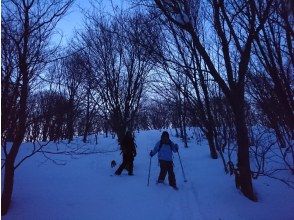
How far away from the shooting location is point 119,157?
17953mm

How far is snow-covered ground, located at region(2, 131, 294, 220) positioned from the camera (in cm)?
802

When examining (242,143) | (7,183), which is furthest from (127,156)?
(7,183)

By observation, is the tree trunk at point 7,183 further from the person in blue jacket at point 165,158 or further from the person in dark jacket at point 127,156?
the person in dark jacket at point 127,156

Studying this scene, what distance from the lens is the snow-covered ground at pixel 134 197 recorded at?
26.3 feet

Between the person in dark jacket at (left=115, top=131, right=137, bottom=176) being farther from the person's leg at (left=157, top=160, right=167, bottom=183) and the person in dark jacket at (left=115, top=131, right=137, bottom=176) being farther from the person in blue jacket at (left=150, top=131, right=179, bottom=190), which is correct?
the person's leg at (left=157, top=160, right=167, bottom=183)

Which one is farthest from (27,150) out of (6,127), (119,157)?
(6,127)

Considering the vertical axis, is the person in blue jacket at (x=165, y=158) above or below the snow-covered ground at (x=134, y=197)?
above

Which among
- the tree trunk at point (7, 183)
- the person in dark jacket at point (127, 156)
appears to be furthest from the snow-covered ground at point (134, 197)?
the person in dark jacket at point (127, 156)

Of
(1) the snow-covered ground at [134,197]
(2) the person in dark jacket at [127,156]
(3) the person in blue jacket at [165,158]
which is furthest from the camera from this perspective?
(2) the person in dark jacket at [127,156]

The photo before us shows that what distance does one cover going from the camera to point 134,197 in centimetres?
938

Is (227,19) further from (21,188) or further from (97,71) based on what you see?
(97,71)

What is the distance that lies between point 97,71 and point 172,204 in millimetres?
→ 10027

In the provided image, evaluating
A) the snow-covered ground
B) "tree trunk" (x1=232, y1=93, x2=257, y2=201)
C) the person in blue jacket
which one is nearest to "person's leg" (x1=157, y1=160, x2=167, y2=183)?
the person in blue jacket

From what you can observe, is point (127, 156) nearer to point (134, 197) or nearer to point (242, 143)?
point (134, 197)
